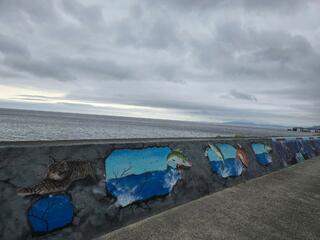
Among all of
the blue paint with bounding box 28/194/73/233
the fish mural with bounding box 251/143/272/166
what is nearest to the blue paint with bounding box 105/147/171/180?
the blue paint with bounding box 28/194/73/233

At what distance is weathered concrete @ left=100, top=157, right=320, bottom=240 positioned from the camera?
3.93 meters

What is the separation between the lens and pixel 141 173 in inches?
188

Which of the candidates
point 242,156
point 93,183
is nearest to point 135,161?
point 93,183

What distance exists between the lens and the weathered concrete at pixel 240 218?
3.93 meters

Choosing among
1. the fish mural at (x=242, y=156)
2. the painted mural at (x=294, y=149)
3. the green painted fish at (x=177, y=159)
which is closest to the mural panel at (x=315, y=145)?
the painted mural at (x=294, y=149)

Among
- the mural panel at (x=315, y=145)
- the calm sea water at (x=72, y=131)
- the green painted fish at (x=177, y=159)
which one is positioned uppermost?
the green painted fish at (x=177, y=159)

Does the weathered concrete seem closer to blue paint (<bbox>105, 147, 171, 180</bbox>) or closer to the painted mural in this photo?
blue paint (<bbox>105, 147, 171, 180</bbox>)

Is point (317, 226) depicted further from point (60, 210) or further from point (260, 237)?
point (60, 210)

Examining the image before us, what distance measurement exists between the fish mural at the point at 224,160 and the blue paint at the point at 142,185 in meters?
1.70

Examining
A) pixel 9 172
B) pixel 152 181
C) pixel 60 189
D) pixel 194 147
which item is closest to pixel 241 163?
pixel 194 147

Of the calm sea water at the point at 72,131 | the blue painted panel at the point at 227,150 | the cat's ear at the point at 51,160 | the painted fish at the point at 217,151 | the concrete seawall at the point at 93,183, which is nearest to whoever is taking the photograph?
the concrete seawall at the point at 93,183

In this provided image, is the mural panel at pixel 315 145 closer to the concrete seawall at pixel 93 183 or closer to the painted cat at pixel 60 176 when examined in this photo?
the concrete seawall at pixel 93 183

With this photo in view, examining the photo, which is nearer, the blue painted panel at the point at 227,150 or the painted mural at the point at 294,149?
the blue painted panel at the point at 227,150

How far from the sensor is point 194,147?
651 cm
